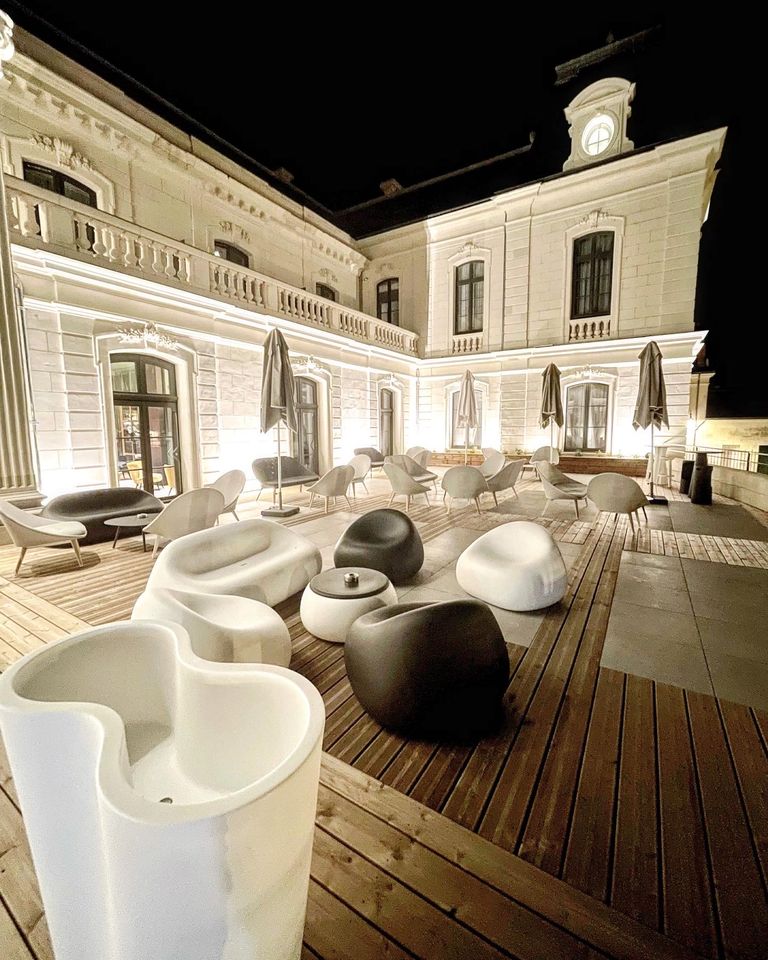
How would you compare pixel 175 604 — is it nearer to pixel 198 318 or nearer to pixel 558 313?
pixel 198 318

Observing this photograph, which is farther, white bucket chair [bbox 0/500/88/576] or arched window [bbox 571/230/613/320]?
arched window [bbox 571/230/613/320]

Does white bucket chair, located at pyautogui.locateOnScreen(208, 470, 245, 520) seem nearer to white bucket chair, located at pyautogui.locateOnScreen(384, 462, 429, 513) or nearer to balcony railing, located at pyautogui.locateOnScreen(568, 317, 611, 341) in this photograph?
white bucket chair, located at pyautogui.locateOnScreen(384, 462, 429, 513)

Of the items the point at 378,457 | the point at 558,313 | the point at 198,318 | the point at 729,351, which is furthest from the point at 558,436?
the point at 729,351

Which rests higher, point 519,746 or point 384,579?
point 384,579

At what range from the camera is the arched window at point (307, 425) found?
1012 cm

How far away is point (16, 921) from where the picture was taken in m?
1.23

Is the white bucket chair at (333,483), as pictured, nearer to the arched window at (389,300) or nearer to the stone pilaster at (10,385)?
the stone pilaster at (10,385)

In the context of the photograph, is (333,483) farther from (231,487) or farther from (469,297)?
(469,297)

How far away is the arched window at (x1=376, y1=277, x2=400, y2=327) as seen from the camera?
14.5 m

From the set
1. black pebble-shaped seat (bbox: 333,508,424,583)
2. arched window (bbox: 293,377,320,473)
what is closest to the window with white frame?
arched window (bbox: 293,377,320,473)

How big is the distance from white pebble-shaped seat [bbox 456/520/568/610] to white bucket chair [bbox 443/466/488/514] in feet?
9.53

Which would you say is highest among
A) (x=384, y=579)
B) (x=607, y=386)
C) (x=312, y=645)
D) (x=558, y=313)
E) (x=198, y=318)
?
(x=558, y=313)

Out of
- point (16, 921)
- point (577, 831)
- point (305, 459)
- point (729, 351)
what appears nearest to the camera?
point (16, 921)

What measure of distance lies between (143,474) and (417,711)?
6.71 meters
